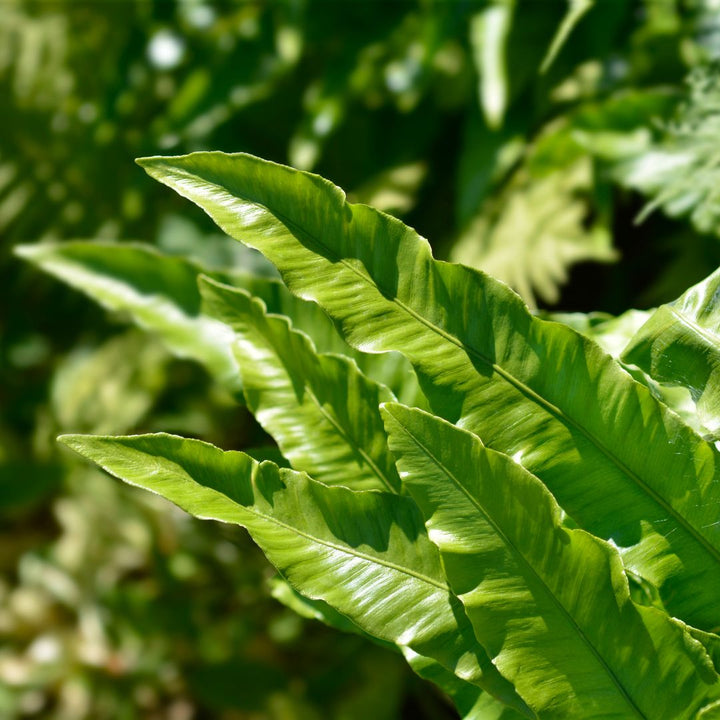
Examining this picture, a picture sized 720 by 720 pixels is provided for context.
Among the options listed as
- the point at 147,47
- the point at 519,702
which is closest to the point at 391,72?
the point at 147,47

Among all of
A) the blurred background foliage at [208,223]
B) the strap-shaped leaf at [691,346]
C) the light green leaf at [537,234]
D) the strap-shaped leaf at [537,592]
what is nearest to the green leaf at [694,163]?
the blurred background foliage at [208,223]

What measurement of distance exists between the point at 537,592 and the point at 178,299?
1.32 feet

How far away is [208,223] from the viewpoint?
1365 mm

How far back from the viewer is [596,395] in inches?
17.2

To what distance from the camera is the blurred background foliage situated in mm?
959

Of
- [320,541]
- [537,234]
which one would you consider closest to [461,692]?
[320,541]

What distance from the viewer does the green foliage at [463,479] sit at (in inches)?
16.0

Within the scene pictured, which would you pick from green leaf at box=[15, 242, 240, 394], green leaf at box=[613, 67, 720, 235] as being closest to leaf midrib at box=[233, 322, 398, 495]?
green leaf at box=[15, 242, 240, 394]

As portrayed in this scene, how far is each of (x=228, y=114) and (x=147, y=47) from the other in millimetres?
236

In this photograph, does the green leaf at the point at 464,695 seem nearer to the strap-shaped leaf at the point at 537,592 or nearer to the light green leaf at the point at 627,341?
the strap-shaped leaf at the point at 537,592

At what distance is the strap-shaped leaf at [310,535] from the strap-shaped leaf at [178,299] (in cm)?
15

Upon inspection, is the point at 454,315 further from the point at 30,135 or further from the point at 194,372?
the point at 30,135

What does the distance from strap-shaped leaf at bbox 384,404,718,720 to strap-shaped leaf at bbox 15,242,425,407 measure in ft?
0.53

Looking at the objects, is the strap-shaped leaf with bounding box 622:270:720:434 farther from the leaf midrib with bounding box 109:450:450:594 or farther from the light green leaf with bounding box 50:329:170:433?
the light green leaf with bounding box 50:329:170:433
